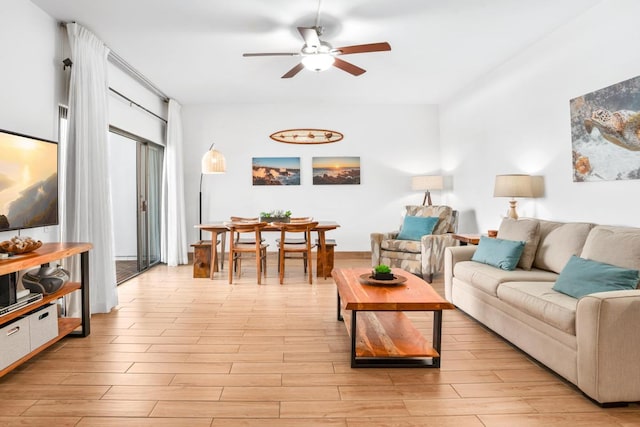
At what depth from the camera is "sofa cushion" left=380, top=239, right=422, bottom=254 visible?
537 centimetres

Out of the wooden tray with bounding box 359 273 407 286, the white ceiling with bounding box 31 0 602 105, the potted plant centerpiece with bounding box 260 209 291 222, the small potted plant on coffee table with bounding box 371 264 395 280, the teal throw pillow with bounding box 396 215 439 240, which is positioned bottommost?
the wooden tray with bounding box 359 273 407 286

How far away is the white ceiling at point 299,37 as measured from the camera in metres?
3.48

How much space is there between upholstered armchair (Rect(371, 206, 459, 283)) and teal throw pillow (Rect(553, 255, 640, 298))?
7.56 ft

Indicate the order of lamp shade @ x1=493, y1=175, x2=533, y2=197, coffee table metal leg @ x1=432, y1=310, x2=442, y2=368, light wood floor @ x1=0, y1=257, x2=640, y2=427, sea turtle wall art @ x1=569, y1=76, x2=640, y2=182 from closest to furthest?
light wood floor @ x1=0, y1=257, x2=640, y2=427
coffee table metal leg @ x1=432, y1=310, x2=442, y2=368
sea turtle wall art @ x1=569, y1=76, x2=640, y2=182
lamp shade @ x1=493, y1=175, x2=533, y2=197

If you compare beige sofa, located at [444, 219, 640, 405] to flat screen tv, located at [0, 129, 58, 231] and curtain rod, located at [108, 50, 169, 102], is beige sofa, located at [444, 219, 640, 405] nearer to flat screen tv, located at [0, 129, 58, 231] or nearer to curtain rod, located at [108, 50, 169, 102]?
flat screen tv, located at [0, 129, 58, 231]

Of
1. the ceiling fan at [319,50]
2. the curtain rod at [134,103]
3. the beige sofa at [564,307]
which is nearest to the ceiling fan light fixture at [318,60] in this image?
the ceiling fan at [319,50]

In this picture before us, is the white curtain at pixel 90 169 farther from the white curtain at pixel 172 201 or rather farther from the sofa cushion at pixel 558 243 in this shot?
the sofa cushion at pixel 558 243

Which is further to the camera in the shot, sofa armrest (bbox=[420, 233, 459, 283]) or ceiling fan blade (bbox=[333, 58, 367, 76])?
sofa armrest (bbox=[420, 233, 459, 283])

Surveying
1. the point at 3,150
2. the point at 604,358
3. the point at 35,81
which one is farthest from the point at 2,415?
the point at 604,358

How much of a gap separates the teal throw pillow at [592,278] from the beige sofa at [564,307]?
83 millimetres

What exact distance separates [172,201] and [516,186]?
16.2ft

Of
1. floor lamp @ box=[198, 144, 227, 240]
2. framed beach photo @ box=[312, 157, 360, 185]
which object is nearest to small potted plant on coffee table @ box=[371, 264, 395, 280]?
floor lamp @ box=[198, 144, 227, 240]

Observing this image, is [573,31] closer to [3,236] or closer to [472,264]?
[472,264]

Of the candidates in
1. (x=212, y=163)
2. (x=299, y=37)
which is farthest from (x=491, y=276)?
(x=212, y=163)
